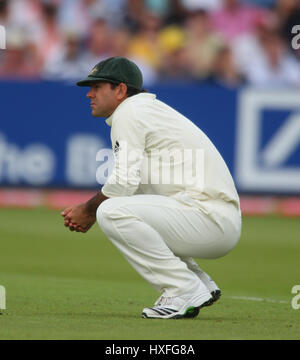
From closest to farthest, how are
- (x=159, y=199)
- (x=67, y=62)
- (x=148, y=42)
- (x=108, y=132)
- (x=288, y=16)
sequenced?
1. (x=159, y=199)
2. (x=108, y=132)
3. (x=67, y=62)
4. (x=288, y=16)
5. (x=148, y=42)

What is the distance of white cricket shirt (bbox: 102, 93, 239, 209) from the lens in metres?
6.17

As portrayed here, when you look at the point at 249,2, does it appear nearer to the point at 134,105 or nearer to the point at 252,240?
the point at 252,240

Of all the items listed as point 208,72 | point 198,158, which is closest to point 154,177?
point 198,158

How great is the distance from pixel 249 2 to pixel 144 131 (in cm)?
1131

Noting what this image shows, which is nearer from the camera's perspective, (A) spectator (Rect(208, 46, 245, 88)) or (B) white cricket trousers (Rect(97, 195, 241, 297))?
(B) white cricket trousers (Rect(97, 195, 241, 297))

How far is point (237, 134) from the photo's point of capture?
14531 millimetres

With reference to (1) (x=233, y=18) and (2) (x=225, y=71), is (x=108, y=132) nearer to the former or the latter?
(2) (x=225, y=71)

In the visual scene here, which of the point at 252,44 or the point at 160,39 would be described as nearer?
the point at 252,44

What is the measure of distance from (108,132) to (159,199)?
27.1 ft

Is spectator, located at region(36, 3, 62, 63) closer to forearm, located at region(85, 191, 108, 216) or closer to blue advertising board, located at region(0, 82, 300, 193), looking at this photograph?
blue advertising board, located at region(0, 82, 300, 193)

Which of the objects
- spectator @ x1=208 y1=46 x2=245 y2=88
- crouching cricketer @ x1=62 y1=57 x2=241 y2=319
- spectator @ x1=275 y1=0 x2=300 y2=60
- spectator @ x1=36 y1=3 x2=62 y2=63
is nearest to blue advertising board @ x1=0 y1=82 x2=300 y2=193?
spectator @ x1=208 y1=46 x2=245 y2=88

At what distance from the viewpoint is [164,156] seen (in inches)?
247

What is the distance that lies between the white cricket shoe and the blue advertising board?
8.17m

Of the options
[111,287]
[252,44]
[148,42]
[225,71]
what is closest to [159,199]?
[111,287]
